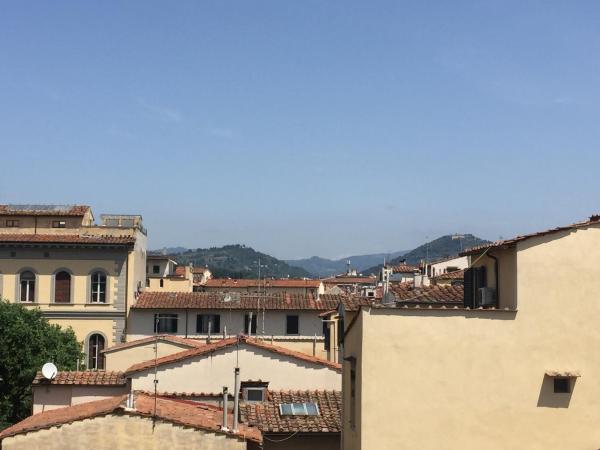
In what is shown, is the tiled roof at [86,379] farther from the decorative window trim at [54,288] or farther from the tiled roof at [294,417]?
the decorative window trim at [54,288]

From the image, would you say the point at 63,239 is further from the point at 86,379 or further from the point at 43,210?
the point at 86,379

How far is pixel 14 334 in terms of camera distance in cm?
5081

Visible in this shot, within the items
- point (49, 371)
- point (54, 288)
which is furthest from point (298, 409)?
point (54, 288)

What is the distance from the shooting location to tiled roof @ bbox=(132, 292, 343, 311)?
64375 millimetres

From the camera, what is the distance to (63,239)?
66.4 meters

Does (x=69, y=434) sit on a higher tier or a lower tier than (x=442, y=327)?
lower

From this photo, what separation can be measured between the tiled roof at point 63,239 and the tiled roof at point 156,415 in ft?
129

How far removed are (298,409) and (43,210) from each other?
4557 cm

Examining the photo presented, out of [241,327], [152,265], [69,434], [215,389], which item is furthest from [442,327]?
[152,265]

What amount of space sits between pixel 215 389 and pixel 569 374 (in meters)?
16.0

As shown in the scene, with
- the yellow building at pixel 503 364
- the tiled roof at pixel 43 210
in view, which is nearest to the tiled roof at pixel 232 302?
the tiled roof at pixel 43 210

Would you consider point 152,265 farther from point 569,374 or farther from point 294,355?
point 569,374

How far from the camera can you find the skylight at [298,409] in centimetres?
3025

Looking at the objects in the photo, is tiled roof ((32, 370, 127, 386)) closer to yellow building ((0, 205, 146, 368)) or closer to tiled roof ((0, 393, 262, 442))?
tiled roof ((0, 393, 262, 442))
